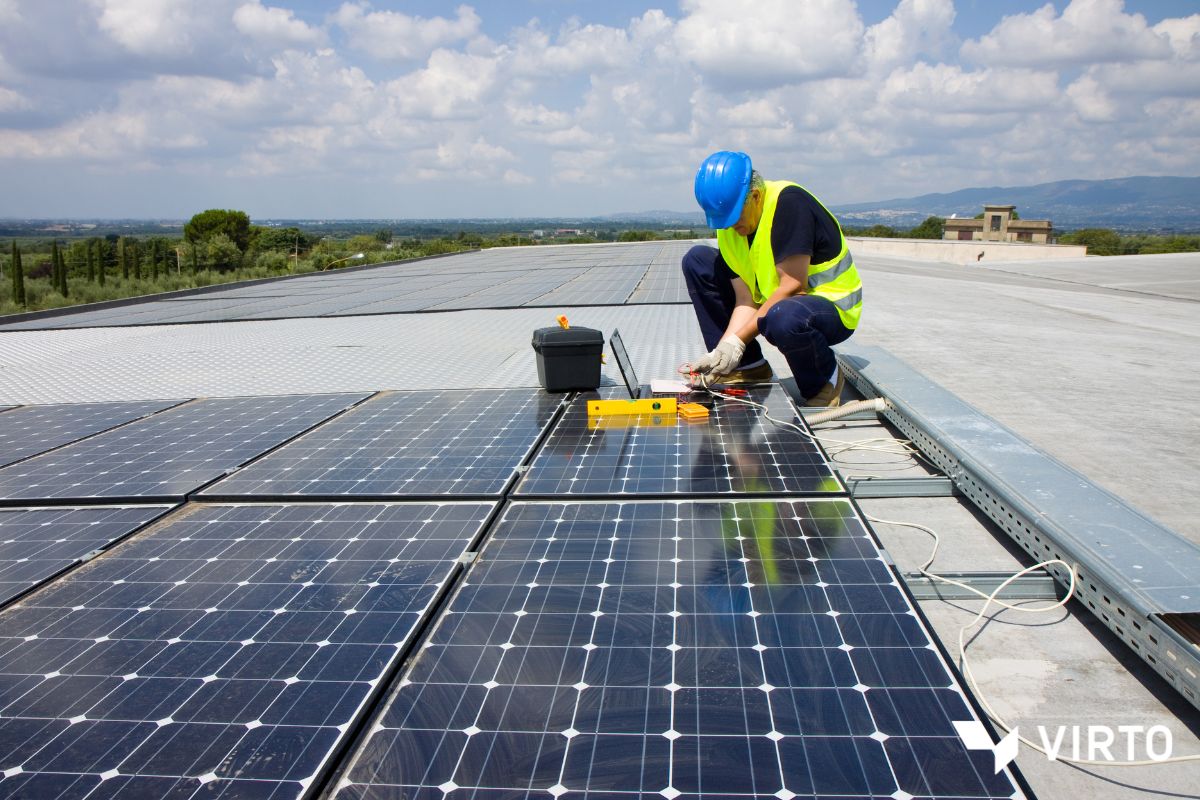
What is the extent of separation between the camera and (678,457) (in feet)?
10.9


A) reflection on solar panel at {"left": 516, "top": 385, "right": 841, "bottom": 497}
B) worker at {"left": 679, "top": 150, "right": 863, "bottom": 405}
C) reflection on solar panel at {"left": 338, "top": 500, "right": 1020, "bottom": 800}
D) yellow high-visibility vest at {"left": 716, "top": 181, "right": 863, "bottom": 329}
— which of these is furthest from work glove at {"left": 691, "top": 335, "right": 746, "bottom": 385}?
reflection on solar panel at {"left": 338, "top": 500, "right": 1020, "bottom": 800}

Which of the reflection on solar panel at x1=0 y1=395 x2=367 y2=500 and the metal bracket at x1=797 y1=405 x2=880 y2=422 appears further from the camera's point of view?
the metal bracket at x1=797 y1=405 x2=880 y2=422

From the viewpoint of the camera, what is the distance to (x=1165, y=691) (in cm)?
208

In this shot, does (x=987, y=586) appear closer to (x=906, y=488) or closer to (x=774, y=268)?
(x=906, y=488)

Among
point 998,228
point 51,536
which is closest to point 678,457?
point 51,536

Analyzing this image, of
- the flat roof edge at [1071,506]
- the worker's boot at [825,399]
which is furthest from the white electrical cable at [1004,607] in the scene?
the worker's boot at [825,399]

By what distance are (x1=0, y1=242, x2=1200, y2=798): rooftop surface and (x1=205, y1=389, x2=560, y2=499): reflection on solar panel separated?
0.24 ft

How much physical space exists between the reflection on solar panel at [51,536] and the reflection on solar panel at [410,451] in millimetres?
343

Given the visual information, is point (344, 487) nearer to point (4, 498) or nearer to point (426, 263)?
point (4, 498)

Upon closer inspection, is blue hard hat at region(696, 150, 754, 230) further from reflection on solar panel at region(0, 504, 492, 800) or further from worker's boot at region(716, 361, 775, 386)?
reflection on solar panel at region(0, 504, 492, 800)

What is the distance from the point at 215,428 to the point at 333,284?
505 inches

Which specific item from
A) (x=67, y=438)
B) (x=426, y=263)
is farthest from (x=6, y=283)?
(x=67, y=438)

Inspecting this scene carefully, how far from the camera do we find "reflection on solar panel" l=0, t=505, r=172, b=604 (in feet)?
8.07

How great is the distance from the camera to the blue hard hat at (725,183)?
172 inches
